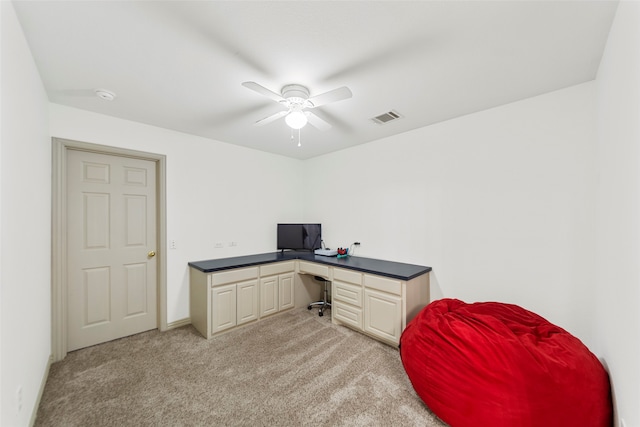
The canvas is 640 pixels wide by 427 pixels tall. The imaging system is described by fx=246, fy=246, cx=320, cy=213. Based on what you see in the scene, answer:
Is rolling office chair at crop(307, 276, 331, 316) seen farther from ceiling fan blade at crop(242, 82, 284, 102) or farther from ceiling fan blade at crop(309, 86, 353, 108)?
ceiling fan blade at crop(242, 82, 284, 102)

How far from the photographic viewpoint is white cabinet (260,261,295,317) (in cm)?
334

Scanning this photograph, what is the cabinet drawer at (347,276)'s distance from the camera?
2939mm

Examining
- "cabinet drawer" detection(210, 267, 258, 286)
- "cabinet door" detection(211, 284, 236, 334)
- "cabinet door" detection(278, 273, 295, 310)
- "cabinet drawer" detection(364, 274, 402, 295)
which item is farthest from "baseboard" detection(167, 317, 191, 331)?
"cabinet drawer" detection(364, 274, 402, 295)

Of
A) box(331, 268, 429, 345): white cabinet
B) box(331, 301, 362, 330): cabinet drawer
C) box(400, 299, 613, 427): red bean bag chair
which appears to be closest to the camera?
box(400, 299, 613, 427): red bean bag chair

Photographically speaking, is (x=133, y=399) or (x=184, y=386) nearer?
(x=133, y=399)

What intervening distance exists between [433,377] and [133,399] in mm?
2266

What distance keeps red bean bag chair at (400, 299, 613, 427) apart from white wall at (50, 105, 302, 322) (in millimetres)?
2781

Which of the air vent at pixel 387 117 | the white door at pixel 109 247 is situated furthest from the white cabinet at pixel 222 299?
the air vent at pixel 387 117

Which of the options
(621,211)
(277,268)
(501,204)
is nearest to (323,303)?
(277,268)

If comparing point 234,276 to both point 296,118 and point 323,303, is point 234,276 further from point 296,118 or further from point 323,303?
point 296,118

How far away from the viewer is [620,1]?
1.26 m

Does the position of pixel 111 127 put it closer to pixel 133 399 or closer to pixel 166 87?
pixel 166 87

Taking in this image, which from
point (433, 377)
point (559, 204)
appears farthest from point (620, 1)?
point (433, 377)

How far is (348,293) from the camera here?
→ 3.05 m
